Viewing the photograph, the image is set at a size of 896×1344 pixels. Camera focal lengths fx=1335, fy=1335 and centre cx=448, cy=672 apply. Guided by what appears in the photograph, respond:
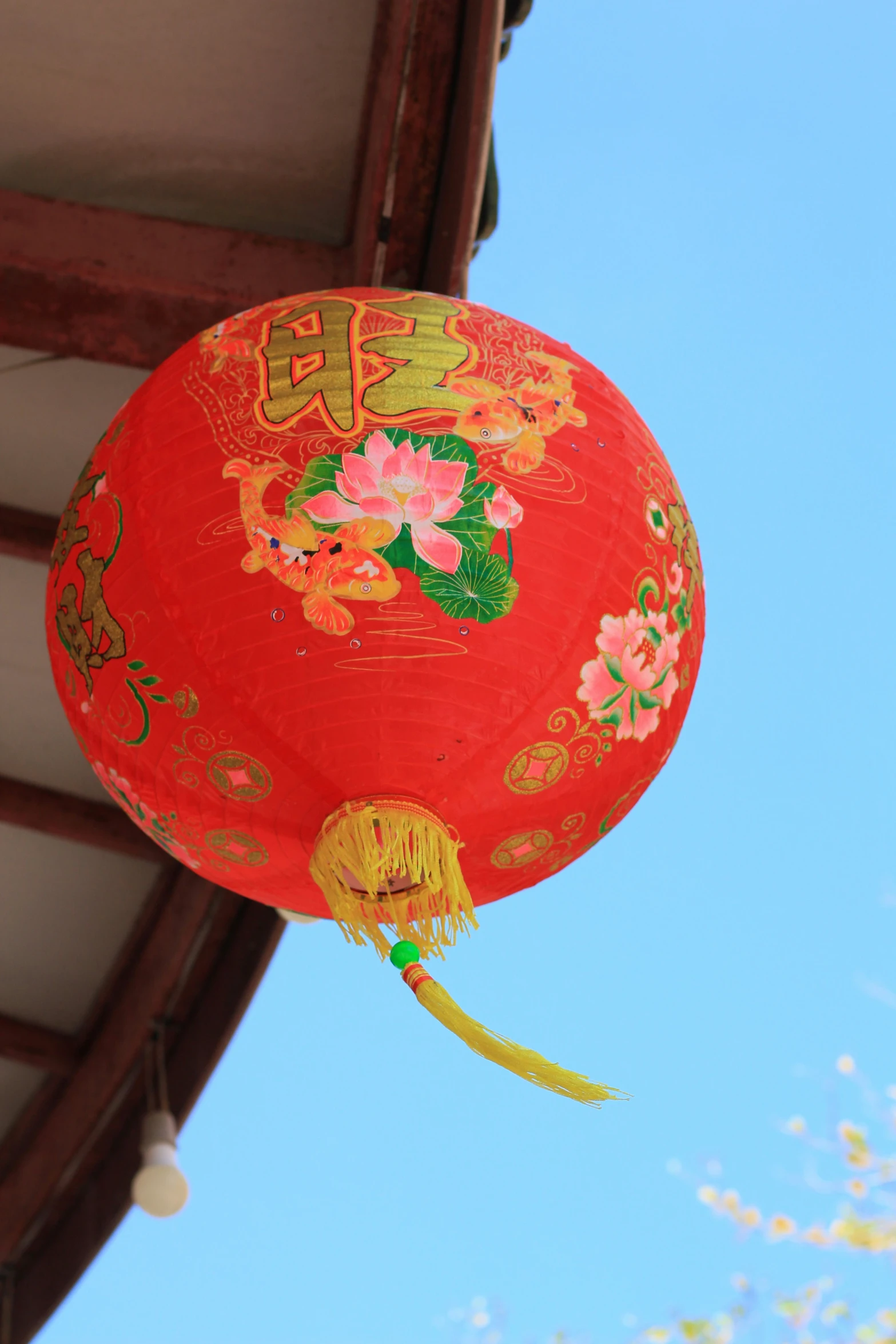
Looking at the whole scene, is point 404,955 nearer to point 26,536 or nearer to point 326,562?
point 326,562

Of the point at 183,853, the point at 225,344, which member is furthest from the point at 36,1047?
the point at 225,344

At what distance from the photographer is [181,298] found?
7.93 ft

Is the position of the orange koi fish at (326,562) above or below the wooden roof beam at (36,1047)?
below

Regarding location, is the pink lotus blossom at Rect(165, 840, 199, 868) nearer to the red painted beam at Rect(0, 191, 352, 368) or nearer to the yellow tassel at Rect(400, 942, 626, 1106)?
the yellow tassel at Rect(400, 942, 626, 1106)

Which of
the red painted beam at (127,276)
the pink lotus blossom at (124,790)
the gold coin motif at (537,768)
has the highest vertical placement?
the red painted beam at (127,276)

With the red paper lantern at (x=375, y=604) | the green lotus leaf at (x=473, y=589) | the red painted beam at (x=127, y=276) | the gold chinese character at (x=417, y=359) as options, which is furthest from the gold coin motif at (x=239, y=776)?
the red painted beam at (x=127, y=276)

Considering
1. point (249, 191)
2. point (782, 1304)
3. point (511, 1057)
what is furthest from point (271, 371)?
point (782, 1304)

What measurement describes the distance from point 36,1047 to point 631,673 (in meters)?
2.76

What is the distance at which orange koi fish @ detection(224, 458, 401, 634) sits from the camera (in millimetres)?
1299

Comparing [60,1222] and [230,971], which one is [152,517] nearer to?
[230,971]

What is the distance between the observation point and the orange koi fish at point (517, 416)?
1.38m

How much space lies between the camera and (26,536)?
2951 millimetres

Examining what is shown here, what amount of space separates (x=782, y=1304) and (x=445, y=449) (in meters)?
6.52

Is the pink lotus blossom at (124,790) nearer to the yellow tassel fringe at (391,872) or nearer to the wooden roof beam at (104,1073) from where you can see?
the yellow tassel fringe at (391,872)
